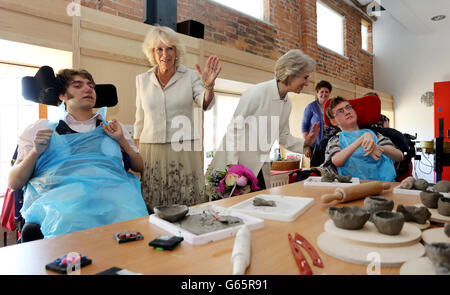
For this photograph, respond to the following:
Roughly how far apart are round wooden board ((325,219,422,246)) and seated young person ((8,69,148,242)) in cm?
100

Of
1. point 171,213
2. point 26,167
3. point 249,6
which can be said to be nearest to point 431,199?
point 171,213

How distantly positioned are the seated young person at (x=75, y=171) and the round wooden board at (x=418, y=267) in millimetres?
1157

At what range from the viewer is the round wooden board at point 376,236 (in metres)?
0.70

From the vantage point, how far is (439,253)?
0.54 m

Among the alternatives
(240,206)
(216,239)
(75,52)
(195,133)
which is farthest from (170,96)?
(216,239)

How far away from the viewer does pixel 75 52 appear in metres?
2.41

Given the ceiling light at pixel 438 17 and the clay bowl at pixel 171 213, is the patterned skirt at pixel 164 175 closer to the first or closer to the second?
the clay bowl at pixel 171 213

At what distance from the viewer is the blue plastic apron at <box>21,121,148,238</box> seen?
53.2 inches

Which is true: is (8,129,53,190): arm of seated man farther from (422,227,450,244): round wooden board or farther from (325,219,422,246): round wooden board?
(422,227,450,244): round wooden board

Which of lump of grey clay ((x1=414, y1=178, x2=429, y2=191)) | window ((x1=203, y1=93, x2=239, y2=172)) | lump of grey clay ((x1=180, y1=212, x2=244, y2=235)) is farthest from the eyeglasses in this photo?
window ((x1=203, y1=93, x2=239, y2=172))

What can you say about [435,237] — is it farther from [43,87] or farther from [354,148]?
[43,87]

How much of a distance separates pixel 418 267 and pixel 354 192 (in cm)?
72

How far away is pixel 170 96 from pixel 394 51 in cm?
791

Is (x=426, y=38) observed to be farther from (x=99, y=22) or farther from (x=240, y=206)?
(x=240, y=206)
